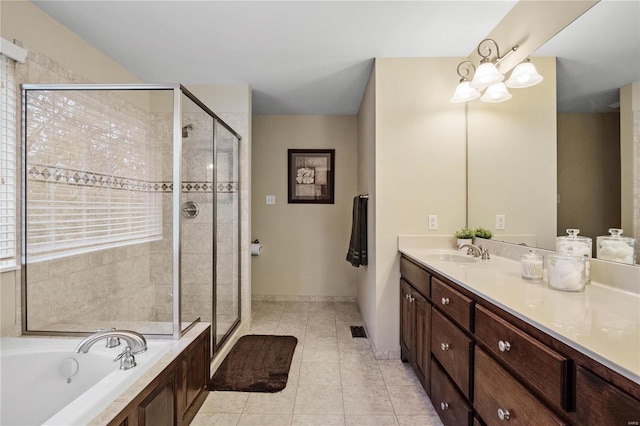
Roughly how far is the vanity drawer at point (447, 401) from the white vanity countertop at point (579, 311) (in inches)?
19.9

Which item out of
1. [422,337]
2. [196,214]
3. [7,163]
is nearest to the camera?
[7,163]

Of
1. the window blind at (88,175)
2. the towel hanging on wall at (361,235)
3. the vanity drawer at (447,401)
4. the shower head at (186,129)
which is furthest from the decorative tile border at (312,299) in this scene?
the shower head at (186,129)

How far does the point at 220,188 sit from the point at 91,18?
4.53ft

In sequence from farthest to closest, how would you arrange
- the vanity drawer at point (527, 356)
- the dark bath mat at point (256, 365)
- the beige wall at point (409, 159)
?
the beige wall at point (409, 159)
the dark bath mat at point (256, 365)
the vanity drawer at point (527, 356)

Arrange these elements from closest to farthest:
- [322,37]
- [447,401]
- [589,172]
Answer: [589,172]
[447,401]
[322,37]

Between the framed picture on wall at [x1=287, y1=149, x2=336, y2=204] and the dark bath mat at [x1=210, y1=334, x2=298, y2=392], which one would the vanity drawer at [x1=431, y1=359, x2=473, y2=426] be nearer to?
the dark bath mat at [x1=210, y1=334, x2=298, y2=392]

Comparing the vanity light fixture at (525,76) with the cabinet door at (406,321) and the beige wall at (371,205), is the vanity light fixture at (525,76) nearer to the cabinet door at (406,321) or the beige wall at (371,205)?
the beige wall at (371,205)

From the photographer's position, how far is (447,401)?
140 cm

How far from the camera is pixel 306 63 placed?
2.39 meters

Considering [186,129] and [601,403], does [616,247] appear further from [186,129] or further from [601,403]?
[186,129]

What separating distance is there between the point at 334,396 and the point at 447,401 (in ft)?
2.31

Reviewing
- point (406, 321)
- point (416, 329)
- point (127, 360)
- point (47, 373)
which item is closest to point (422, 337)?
point (416, 329)

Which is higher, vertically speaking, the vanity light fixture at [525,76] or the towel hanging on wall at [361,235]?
the vanity light fixture at [525,76]

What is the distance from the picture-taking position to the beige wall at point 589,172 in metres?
1.17
